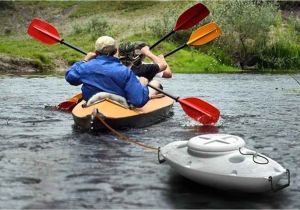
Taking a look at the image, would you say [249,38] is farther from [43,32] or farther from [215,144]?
[215,144]

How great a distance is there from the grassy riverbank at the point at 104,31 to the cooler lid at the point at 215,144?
78.4 feet

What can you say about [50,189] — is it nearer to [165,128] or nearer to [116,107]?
[116,107]

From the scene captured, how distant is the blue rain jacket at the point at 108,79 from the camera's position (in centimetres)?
917

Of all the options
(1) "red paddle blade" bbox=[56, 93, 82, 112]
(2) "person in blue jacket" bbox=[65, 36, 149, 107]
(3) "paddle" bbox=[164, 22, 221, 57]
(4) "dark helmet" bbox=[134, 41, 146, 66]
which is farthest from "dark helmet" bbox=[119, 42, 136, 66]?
(1) "red paddle blade" bbox=[56, 93, 82, 112]

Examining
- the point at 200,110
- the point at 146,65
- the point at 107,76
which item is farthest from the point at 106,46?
the point at 200,110

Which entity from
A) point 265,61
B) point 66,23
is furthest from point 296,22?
point 66,23

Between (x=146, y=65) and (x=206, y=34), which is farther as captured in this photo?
(x=206, y=34)

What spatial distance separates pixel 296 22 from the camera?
41406 millimetres

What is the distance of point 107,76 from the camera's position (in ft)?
30.1

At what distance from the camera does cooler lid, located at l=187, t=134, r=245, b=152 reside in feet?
18.7

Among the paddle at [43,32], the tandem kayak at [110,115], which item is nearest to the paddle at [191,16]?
the paddle at [43,32]

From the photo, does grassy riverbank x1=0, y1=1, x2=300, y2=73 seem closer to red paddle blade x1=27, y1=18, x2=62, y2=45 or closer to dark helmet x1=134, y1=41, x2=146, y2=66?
red paddle blade x1=27, y1=18, x2=62, y2=45

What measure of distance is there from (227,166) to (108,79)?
403 cm

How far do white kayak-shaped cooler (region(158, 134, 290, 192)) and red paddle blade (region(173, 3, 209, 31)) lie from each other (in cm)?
655
